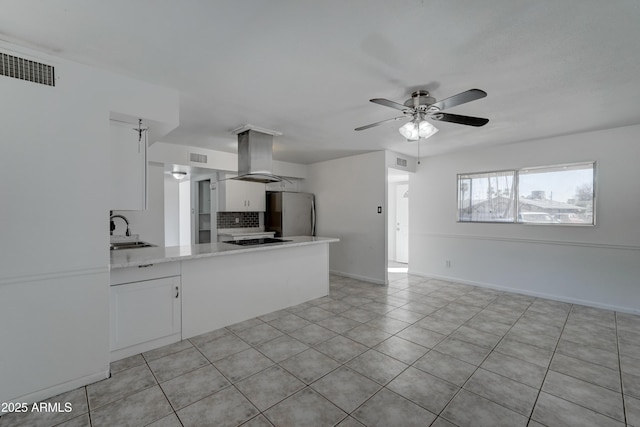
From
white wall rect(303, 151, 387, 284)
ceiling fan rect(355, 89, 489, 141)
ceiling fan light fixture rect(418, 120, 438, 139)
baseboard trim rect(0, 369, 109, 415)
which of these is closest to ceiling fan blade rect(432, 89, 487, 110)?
ceiling fan rect(355, 89, 489, 141)

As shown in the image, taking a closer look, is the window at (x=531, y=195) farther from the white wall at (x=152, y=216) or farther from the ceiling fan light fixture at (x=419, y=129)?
the white wall at (x=152, y=216)

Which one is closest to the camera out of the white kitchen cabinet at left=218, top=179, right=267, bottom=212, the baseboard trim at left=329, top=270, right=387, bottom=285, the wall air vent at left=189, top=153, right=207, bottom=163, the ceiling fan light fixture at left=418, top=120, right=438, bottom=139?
the ceiling fan light fixture at left=418, top=120, right=438, bottom=139

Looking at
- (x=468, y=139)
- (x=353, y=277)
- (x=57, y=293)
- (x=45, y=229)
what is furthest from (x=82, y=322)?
(x=468, y=139)

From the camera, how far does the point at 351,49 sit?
1877mm

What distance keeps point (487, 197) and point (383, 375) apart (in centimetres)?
386

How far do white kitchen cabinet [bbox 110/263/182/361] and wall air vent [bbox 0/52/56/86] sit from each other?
4.99 feet

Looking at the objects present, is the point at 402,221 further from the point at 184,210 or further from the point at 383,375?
the point at 184,210

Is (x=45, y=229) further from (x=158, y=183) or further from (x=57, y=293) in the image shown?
(x=158, y=183)

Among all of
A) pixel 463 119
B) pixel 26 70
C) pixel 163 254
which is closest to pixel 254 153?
pixel 163 254

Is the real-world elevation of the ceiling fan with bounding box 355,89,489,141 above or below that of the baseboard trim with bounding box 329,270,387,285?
above

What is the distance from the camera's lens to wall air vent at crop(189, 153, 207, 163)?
14.8ft

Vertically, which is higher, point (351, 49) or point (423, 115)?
point (351, 49)

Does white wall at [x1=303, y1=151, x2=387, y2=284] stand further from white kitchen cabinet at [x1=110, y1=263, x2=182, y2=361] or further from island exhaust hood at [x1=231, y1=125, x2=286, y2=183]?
white kitchen cabinet at [x1=110, y1=263, x2=182, y2=361]

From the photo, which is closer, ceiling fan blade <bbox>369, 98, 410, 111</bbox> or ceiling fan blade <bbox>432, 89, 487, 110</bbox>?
ceiling fan blade <bbox>432, 89, 487, 110</bbox>
